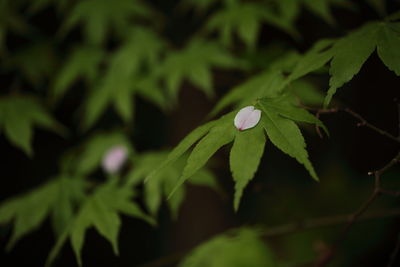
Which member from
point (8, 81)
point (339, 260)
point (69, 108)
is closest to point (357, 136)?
point (339, 260)

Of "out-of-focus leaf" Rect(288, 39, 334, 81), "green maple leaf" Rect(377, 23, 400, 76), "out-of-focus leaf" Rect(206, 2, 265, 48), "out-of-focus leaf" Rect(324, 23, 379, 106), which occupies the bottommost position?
"green maple leaf" Rect(377, 23, 400, 76)

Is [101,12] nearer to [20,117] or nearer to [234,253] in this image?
[20,117]

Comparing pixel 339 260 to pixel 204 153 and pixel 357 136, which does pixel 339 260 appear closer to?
pixel 357 136

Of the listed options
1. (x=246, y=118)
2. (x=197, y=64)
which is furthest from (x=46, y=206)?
(x=246, y=118)

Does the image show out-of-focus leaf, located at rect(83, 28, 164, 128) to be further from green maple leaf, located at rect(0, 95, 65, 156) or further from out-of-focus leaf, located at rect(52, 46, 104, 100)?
green maple leaf, located at rect(0, 95, 65, 156)

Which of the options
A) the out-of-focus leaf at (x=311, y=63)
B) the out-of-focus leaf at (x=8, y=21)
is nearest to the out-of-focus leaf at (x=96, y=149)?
the out-of-focus leaf at (x=8, y=21)

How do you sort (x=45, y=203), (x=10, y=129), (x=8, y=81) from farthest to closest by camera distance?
(x=8, y=81) < (x=10, y=129) < (x=45, y=203)

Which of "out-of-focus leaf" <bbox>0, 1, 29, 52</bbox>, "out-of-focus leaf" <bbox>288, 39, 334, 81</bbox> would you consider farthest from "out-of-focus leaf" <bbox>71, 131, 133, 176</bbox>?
"out-of-focus leaf" <bbox>288, 39, 334, 81</bbox>
